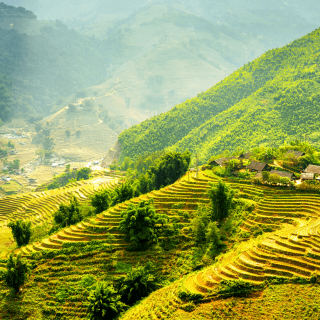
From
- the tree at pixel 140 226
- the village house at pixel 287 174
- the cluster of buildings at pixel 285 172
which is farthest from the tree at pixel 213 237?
the village house at pixel 287 174

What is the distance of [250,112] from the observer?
280 feet

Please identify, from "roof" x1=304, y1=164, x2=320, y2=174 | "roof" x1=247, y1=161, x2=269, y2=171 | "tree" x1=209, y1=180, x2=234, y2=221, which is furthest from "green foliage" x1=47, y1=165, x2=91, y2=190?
"roof" x1=304, y1=164, x2=320, y2=174

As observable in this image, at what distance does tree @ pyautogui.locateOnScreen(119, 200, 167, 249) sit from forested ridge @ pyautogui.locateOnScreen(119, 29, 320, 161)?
48.7m

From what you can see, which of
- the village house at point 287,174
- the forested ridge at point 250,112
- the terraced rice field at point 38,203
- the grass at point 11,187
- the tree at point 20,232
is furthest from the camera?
the grass at point 11,187

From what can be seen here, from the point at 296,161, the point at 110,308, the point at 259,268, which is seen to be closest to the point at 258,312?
the point at 259,268

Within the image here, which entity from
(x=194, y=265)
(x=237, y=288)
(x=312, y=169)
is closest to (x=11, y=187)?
(x=194, y=265)

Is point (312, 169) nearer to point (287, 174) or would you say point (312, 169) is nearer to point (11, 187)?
point (287, 174)

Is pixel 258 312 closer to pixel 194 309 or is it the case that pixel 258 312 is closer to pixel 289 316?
pixel 289 316

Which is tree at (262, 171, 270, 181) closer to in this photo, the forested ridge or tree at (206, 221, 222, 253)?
tree at (206, 221, 222, 253)

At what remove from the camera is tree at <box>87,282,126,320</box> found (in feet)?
73.0

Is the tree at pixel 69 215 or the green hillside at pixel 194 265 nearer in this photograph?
the green hillside at pixel 194 265

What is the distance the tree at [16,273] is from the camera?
83.6 ft

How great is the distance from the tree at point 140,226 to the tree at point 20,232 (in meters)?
14.2

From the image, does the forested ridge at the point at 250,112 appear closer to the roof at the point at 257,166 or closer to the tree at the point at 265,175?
the roof at the point at 257,166
